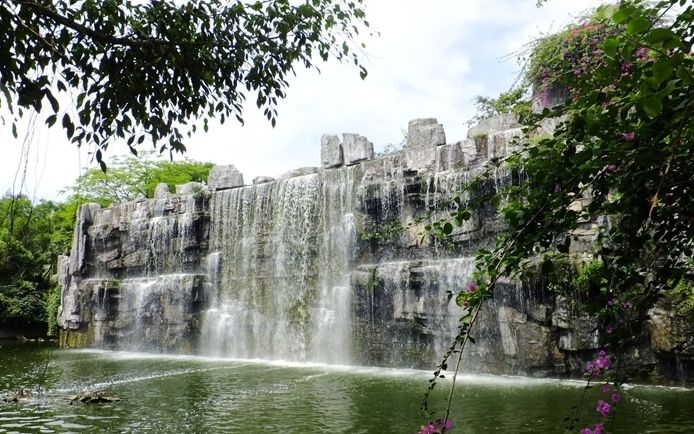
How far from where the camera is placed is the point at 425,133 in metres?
17.5

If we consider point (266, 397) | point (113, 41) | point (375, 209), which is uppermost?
point (375, 209)

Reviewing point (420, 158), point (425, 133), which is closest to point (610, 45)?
point (420, 158)

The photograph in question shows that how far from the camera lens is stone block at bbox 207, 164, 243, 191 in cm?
2206

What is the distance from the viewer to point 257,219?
2031 cm

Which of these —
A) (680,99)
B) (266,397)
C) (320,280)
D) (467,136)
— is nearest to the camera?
(680,99)

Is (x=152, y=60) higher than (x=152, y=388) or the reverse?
higher

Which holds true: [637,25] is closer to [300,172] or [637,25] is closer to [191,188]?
[300,172]

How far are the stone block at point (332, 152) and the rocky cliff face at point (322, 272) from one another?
0.03 metres

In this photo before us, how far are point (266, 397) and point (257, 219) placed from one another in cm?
978

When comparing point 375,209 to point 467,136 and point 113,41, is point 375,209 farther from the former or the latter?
point 113,41

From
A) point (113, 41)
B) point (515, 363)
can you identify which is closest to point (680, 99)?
point (113, 41)

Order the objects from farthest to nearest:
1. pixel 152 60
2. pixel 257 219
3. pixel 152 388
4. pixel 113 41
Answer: pixel 257 219, pixel 152 388, pixel 152 60, pixel 113 41

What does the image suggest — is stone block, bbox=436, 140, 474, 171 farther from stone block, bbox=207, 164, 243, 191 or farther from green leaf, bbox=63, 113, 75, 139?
green leaf, bbox=63, 113, 75, 139

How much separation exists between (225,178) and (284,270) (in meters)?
4.82
